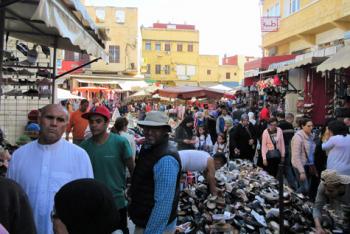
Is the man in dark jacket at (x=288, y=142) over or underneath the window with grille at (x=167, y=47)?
underneath

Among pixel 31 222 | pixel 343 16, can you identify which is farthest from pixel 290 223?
pixel 343 16

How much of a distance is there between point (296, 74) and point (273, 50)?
494 inches

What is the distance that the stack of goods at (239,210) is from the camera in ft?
18.7

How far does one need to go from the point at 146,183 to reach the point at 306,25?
1953cm

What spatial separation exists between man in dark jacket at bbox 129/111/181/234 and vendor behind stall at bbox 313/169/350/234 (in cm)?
208

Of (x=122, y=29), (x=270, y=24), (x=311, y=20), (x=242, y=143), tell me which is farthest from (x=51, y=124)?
(x=122, y=29)

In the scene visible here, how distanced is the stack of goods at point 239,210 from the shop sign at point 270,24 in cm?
2058

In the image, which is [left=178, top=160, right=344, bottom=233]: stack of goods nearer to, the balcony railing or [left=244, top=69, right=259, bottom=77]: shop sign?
the balcony railing

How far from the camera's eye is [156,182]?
3.40m

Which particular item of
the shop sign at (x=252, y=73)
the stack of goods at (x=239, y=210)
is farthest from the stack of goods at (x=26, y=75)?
the shop sign at (x=252, y=73)

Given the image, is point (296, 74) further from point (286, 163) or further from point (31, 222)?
point (31, 222)

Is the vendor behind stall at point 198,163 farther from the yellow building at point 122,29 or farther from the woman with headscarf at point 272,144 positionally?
the yellow building at point 122,29

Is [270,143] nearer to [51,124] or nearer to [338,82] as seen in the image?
[338,82]

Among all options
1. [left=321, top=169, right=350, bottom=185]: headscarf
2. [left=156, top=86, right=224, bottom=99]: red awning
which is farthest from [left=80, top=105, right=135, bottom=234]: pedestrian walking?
[left=156, top=86, right=224, bottom=99]: red awning
